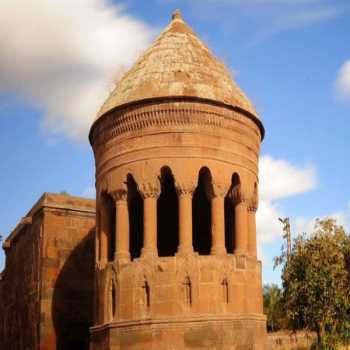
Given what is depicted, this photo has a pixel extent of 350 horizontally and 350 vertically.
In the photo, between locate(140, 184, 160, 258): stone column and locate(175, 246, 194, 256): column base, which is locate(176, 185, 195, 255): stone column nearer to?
locate(175, 246, 194, 256): column base

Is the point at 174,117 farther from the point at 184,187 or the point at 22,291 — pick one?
the point at 22,291

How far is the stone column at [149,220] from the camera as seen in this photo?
541 inches

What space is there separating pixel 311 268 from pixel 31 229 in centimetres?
884

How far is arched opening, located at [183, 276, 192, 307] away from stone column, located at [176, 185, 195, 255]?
0.59 m

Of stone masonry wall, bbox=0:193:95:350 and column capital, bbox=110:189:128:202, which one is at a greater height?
column capital, bbox=110:189:128:202

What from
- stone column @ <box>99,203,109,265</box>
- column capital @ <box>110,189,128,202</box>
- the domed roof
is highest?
the domed roof

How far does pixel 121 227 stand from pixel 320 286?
807 centimetres

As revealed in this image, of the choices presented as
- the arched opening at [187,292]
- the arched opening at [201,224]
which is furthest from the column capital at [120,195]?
the arched opening at [201,224]

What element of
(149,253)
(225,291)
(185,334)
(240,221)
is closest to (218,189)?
(240,221)

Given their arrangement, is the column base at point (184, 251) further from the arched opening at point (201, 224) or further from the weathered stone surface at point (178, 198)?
the arched opening at point (201, 224)

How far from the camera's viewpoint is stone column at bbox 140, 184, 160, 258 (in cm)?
1375

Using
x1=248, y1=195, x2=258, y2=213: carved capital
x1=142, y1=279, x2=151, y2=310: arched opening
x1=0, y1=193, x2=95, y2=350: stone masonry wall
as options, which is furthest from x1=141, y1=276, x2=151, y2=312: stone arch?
x1=0, y1=193, x2=95, y2=350: stone masonry wall

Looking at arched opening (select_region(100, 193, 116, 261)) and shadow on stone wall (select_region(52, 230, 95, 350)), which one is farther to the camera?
shadow on stone wall (select_region(52, 230, 95, 350))

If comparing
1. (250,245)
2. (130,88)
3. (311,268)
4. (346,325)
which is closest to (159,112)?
(130,88)
